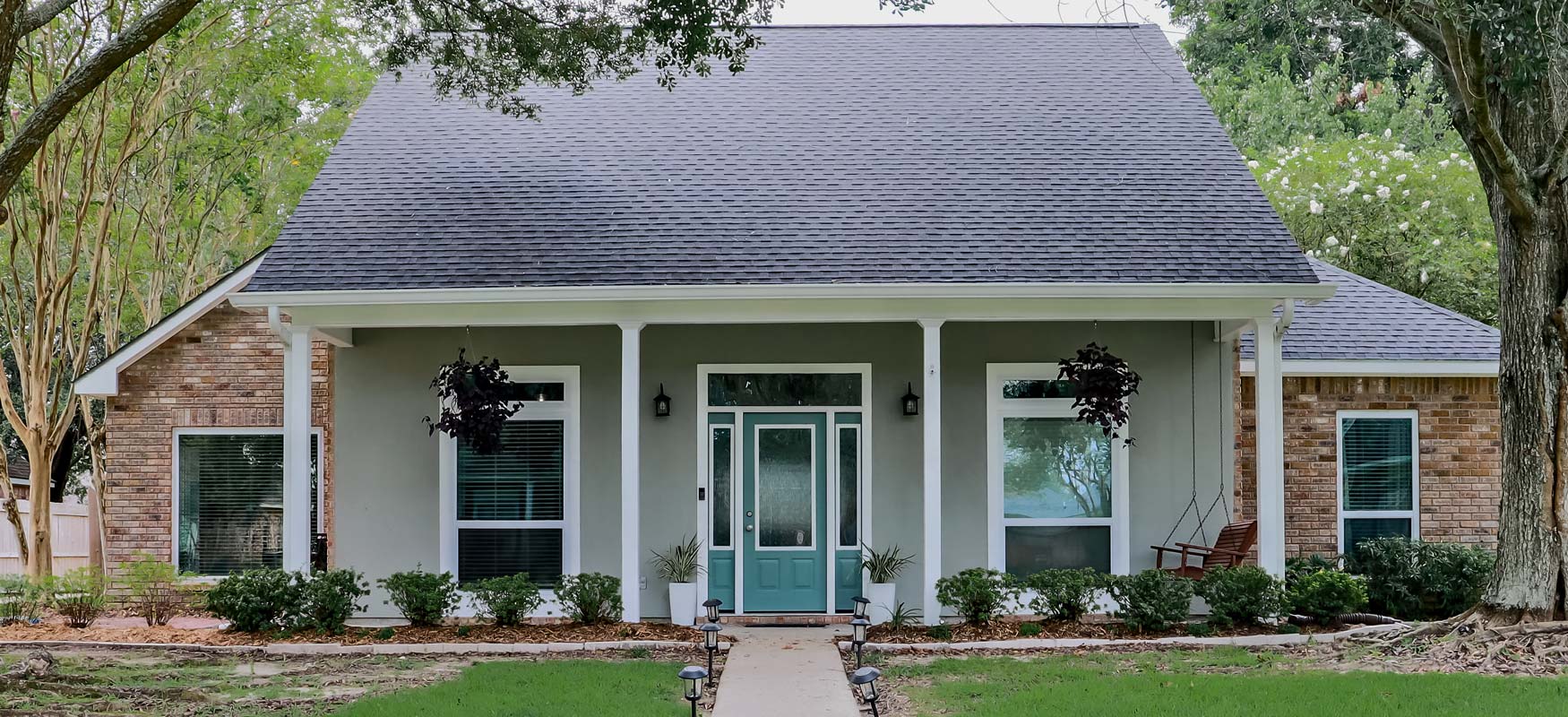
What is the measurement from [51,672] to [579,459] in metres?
4.52

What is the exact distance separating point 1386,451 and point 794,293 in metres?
6.26

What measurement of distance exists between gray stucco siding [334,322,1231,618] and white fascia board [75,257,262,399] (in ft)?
5.89

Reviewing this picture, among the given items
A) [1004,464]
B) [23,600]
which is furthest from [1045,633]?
[23,600]

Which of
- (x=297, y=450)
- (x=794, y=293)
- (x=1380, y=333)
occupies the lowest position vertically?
(x=297, y=450)

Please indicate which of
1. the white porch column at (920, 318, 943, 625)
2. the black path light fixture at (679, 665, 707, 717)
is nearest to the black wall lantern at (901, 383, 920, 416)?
the white porch column at (920, 318, 943, 625)

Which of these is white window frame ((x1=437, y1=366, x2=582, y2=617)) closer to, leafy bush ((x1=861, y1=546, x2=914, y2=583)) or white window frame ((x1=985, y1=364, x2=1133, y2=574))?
leafy bush ((x1=861, y1=546, x2=914, y2=583))

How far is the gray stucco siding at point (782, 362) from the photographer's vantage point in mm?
11500

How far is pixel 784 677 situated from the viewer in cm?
860

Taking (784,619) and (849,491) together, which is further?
(849,491)

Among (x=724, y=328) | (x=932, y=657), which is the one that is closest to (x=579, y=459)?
(x=724, y=328)

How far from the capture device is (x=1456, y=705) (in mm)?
7133

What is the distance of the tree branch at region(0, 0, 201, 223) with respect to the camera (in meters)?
7.39

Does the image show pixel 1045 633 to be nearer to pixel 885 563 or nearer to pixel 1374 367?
pixel 885 563

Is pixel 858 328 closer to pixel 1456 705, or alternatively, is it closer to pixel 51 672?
pixel 1456 705
